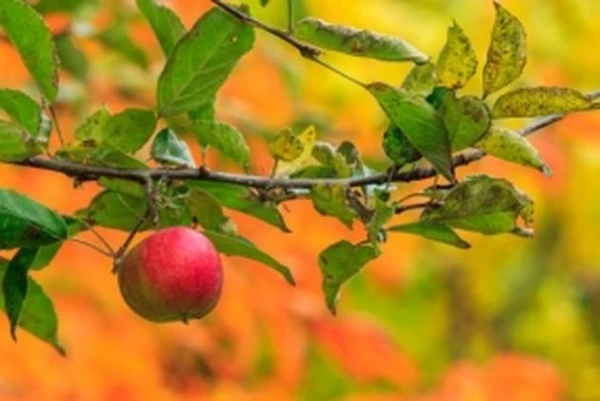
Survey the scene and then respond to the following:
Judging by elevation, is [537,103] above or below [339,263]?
above

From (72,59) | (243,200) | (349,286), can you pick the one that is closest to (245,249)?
(243,200)

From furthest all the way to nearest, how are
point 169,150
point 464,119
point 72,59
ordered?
point 72,59 < point 169,150 < point 464,119

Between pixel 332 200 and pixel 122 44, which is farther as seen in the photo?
pixel 122 44

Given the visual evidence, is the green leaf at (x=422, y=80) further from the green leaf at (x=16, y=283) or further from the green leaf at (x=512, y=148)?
the green leaf at (x=16, y=283)

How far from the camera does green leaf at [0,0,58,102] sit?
0.72 metres

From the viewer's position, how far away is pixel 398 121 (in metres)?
0.67

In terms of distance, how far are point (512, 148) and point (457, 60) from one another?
0.15 feet

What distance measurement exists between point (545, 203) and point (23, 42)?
2460mm

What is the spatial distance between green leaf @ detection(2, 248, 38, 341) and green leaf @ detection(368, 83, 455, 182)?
0.19 metres

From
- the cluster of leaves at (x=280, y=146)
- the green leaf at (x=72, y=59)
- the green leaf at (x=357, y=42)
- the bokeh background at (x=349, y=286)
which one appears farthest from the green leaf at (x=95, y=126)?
the green leaf at (x=72, y=59)

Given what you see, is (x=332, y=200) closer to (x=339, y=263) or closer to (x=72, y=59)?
(x=339, y=263)

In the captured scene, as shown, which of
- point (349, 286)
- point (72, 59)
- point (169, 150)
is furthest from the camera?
point (349, 286)

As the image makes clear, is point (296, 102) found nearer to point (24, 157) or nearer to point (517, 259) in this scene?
point (24, 157)

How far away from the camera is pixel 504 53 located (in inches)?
26.9
